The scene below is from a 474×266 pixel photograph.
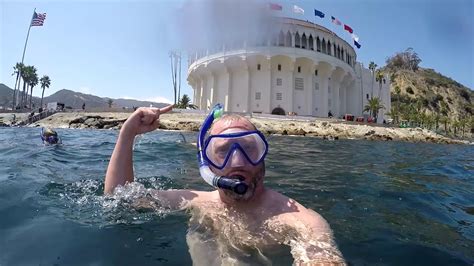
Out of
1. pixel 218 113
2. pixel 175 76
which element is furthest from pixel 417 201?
pixel 175 76

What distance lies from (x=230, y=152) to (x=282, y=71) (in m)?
48.5

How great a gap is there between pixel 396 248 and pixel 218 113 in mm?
1833

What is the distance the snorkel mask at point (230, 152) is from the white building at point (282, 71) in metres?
45.4

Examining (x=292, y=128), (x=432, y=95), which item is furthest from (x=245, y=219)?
(x=432, y=95)

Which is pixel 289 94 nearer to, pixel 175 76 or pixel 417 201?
pixel 175 76

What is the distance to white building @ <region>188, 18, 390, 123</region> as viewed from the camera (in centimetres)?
4775

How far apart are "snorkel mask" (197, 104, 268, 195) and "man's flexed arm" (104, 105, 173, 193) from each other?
2.47ft

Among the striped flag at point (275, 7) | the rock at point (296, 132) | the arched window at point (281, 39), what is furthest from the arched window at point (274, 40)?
the rock at point (296, 132)

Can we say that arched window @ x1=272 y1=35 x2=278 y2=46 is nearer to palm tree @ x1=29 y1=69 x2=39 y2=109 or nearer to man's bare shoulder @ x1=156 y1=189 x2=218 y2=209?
man's bare shoulder @ x1=156 y1=189 x2=218 y2=209

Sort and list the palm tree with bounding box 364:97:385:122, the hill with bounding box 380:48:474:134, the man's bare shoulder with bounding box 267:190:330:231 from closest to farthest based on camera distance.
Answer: the man's bare shoulder with bounding box 267:190:330:231 < the palm tree with bounding box 364:97:385:122 < the hill with bounding box 380:48:474:134

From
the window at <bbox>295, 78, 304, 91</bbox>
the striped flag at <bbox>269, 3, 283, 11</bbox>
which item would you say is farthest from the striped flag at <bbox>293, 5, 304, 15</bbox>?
the window at <bbox>295, 78, 304, 91</bbox>

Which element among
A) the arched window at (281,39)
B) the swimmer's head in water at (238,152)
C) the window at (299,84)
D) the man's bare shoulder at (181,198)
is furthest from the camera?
the window at (299,84)

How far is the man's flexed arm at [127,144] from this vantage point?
2.98 metres

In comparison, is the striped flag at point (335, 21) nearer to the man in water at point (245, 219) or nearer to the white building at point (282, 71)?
the white building at point (282, 71)
